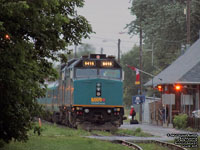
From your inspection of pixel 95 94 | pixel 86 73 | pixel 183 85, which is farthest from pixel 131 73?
pixel 95 94

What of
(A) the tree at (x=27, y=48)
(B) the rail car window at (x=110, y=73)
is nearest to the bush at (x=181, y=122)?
(B) the rail car window at (x=110, y=73)

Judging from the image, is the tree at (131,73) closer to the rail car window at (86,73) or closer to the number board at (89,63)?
the number board at (89,63)

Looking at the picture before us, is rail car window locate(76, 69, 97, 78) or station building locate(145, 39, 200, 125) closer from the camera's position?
rail car window locate(76, 69, 97, 78)

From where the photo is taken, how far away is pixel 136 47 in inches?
4237

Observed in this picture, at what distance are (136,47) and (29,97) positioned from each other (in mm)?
93953

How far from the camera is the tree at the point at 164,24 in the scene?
60.3m

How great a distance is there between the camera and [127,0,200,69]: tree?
6026 centimetres

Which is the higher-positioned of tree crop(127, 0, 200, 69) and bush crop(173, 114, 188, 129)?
tree crop(127, 0, 200, 69)

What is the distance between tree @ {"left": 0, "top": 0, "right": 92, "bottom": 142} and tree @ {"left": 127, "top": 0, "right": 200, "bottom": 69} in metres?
42.7

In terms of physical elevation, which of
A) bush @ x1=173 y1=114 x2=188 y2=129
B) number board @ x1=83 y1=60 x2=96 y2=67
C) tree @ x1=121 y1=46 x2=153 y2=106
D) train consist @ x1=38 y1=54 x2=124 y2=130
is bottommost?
bush @ x1=173 y1=114 x2=188 y2=129

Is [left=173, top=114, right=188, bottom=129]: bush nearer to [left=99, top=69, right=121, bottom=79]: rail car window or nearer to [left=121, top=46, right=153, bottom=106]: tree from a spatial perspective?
[left=99, top=69, right=121, bottom=79]: rail car window

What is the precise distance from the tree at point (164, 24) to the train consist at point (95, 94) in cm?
2921

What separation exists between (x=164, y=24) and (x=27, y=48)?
49143 millimetres

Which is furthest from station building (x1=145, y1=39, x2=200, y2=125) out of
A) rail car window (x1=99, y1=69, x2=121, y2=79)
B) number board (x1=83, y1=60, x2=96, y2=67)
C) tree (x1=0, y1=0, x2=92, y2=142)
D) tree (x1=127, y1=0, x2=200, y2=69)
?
tree (x1=0, y1=0, x2=92, y2=142)
